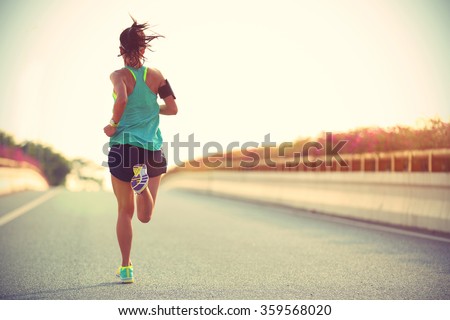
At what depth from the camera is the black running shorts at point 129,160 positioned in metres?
5.98

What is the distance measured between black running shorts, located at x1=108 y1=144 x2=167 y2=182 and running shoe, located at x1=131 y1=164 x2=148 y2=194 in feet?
0.25

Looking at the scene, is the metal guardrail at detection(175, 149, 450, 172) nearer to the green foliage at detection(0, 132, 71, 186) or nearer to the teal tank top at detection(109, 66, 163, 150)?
the teal tank top at detection(109, 66, 163, 150)

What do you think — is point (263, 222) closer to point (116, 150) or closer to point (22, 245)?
point (22, 245)

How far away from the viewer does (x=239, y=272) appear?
7336mm

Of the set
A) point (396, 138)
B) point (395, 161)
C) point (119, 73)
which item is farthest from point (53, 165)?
point (119, 73)

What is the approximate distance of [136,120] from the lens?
592 centimetres

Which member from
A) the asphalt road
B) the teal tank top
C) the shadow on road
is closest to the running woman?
the teal tank top

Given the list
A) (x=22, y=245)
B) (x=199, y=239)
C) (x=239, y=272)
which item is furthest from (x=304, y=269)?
(x=22, y=245)

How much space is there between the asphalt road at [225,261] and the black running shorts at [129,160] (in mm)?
1031

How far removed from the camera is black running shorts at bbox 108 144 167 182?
5984mm

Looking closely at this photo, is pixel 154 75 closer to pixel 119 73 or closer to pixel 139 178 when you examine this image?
pixel 119 73

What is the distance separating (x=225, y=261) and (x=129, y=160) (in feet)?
8.72

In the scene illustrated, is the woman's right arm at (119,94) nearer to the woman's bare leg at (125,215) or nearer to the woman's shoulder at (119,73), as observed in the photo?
the woman's shoulder at (119,73)

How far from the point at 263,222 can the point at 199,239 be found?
3156 mm
